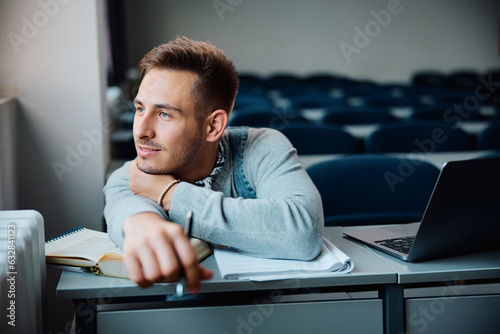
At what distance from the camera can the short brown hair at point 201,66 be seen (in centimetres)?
133

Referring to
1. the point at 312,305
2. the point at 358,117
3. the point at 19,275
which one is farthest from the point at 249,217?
the point at 358,117

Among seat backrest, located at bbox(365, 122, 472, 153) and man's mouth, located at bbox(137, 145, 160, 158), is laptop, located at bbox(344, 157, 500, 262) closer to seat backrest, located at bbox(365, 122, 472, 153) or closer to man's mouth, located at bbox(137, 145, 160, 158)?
man's mouth, located at bbox(137, 145, 160, 158)

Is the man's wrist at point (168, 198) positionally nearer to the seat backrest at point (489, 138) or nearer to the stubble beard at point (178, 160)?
the stubble beard at point (178, 160)

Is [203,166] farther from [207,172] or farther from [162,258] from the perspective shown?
[162,258]

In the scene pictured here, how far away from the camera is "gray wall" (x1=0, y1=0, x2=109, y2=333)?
1824mm

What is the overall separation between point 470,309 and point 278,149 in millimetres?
629

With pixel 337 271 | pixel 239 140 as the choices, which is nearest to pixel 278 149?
pixel 239 140

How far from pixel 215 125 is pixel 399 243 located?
22.6 inches

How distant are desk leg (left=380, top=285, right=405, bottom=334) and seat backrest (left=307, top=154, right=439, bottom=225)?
2.42 ft

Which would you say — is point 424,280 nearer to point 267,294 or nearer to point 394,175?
point 267,294

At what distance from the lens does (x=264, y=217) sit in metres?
1.21

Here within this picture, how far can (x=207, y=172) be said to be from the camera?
57.6 inches

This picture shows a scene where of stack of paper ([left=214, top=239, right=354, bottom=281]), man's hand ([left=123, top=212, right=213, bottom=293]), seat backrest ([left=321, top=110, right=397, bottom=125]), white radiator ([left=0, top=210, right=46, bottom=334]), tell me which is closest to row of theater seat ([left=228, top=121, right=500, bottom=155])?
seat backrest ([left=321, top=110, right=397, bottom=125])

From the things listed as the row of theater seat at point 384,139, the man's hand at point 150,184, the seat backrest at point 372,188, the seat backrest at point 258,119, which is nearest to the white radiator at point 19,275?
the man's hand at point 150,184
